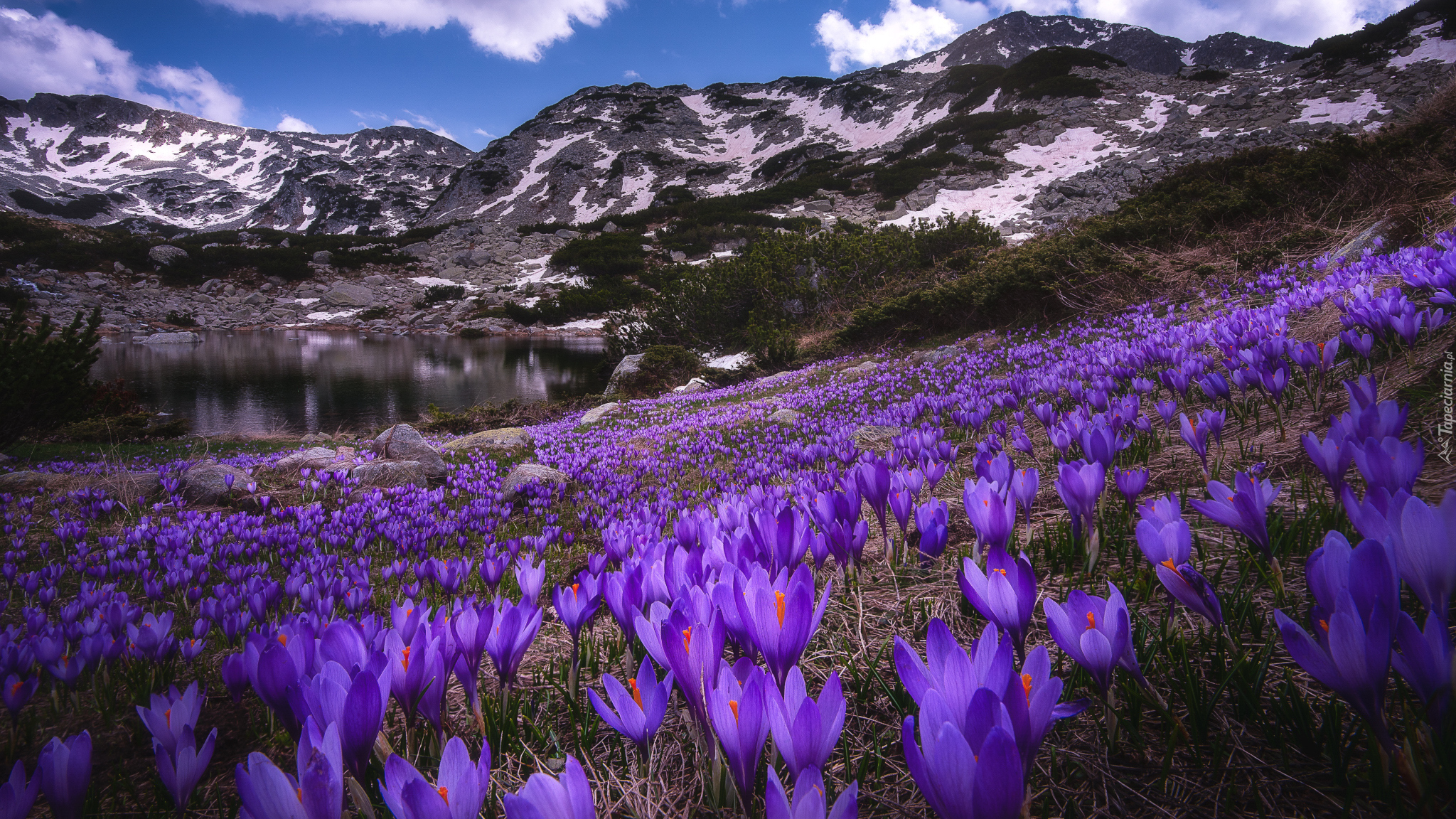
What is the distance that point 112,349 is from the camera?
31609 mm

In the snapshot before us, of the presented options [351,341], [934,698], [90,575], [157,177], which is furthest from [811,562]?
[157,177]

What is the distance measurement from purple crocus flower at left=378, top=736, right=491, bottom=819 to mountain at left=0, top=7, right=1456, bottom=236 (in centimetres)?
3476

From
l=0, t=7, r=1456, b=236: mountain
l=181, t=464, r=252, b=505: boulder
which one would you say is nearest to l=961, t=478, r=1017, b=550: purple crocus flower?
l=181, t=464, r=252, b=505: boulder

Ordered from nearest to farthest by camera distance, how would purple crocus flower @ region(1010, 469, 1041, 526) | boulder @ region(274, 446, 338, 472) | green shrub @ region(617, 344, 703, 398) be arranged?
purple crocus flower @ region(1010, 469, 1041, 526)
boulder @ region(274, 446, 338, 472)
green shrub @ region(617, 344, 703, 398)

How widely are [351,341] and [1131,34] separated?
469 feet

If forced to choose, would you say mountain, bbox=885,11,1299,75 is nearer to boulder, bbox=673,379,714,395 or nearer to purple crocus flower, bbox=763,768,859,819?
boulder, bbox=673,379,714,395

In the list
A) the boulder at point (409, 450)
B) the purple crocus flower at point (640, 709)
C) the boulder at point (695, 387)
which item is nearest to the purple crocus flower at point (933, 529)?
the purple crocus flower at point (640, 709)

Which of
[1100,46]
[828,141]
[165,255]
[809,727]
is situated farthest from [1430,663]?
[1100,46]

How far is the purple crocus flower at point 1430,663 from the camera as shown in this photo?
0.66 meters

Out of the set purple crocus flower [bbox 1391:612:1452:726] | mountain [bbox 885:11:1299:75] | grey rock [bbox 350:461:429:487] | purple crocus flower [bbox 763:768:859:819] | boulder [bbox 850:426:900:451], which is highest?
mountain [bbox 885:11:1299:75]

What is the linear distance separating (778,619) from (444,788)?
59cm

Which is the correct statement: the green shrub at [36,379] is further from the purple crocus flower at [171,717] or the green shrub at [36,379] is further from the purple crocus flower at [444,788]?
the purple crocus flower at [444,788]

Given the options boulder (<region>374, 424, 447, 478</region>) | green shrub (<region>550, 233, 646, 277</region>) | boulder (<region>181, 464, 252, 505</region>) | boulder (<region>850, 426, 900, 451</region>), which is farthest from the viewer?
green shrub (<region>550, 233, 646, 277</region>)

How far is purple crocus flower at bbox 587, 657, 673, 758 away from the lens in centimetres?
93
